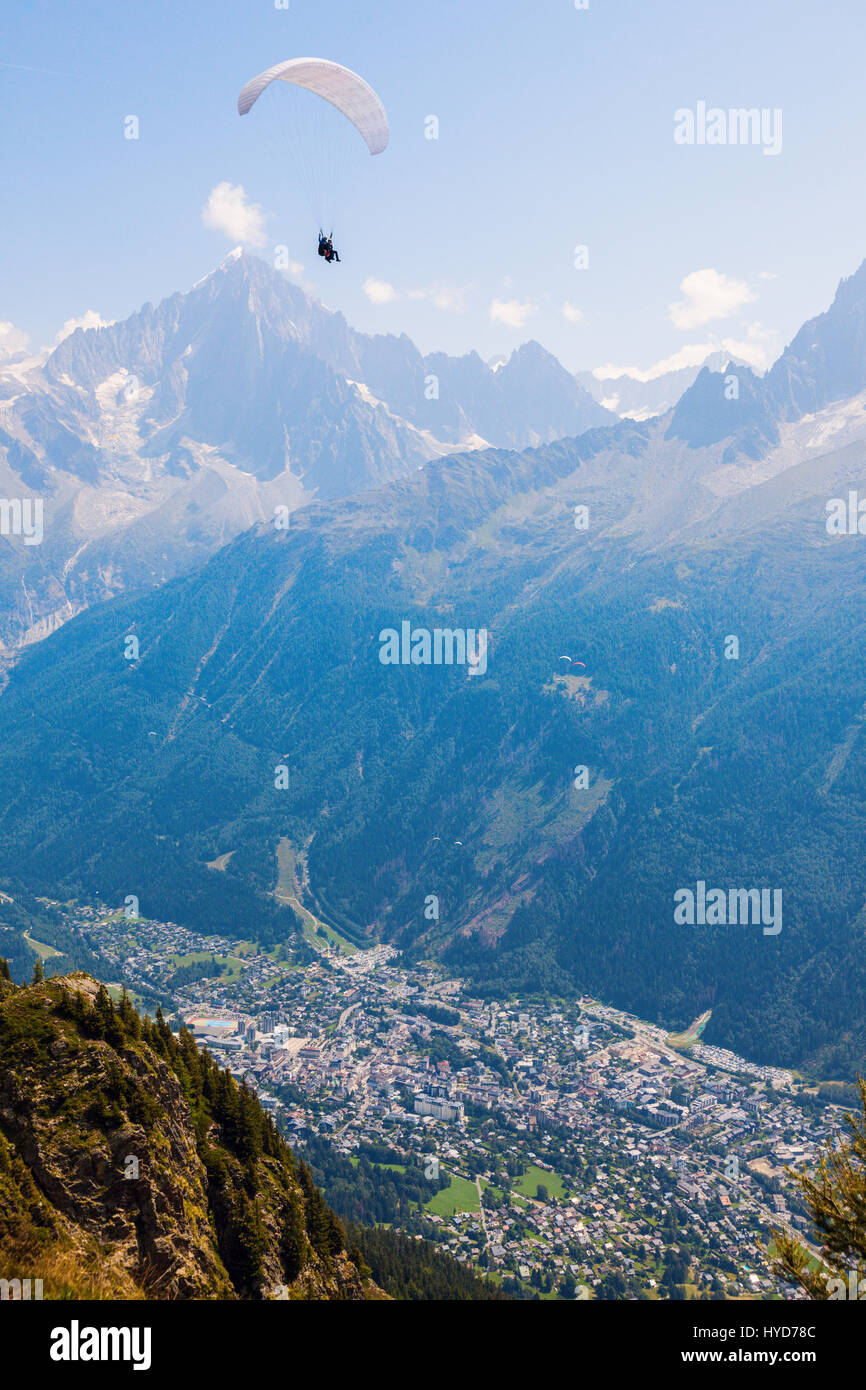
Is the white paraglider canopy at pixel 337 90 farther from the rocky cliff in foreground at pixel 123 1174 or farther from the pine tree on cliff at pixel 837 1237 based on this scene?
the pine tree on cliff at pixel 837 1237

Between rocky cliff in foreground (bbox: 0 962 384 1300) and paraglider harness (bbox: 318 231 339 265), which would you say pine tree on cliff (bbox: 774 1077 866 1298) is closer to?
rocky cliff in foreground (bbox: 0 962 384 1300)

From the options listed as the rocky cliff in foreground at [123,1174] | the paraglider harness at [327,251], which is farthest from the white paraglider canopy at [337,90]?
the rocky cliff in foreground at [123,1174]

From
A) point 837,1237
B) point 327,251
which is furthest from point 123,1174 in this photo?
point 327,251

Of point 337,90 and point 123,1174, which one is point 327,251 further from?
point 123,1174
